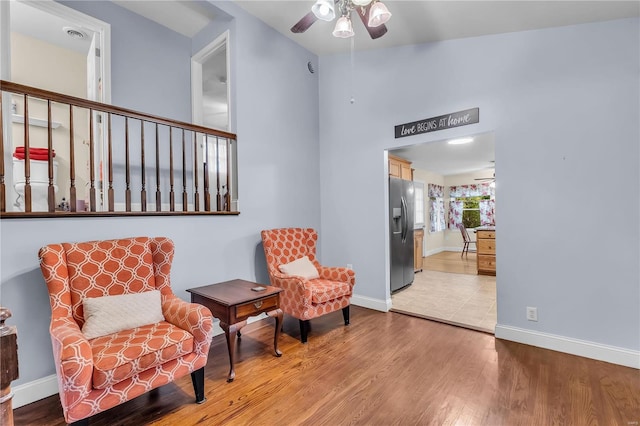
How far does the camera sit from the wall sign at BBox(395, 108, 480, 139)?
9.64 ft

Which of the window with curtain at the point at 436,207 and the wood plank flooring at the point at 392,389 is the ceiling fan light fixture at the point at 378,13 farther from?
the window with curtain at the point at 436,207

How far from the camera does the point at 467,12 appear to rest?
2.61 m

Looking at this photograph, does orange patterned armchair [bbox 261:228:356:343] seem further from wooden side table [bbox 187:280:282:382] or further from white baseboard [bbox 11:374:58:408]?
white baseboard [bbox 11:374:58:408]

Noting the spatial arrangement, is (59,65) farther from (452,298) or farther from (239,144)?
(452,298)

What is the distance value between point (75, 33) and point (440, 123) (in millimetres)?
4225

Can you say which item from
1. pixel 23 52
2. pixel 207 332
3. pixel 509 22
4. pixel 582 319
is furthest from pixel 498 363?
pixel 23 52

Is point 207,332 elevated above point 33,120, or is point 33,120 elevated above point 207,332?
point 33,120

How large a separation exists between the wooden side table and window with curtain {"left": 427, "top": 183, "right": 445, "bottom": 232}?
6863 mm

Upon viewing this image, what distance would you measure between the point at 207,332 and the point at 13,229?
1.38m

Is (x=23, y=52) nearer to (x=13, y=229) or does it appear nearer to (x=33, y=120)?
(x=33, y=120)

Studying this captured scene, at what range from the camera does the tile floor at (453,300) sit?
130 inches

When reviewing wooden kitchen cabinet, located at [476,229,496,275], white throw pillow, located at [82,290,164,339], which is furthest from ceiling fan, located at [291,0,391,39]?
wooden kitchen cabinet, located at [476,229,496,275]

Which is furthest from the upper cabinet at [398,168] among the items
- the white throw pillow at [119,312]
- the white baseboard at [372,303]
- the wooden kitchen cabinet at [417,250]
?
the white throw pillow at [119,312]

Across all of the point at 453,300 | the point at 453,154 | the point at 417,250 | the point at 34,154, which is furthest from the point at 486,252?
the point at 34,154
